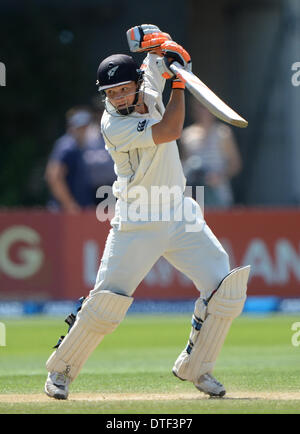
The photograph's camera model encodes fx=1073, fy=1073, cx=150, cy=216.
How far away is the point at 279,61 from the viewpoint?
1678 cm

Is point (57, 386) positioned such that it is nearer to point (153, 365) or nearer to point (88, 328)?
point (88, 328)

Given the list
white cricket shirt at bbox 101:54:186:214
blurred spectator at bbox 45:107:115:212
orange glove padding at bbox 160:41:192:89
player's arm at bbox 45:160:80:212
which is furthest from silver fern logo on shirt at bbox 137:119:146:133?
player's arm at bbox 45:160:80:212

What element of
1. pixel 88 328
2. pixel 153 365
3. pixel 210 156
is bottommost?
pixel 153 365

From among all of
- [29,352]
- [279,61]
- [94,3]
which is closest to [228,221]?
[29,352]

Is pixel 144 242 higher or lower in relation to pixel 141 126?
lower

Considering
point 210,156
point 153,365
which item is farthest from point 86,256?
point 153,365

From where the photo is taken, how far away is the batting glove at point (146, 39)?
612 cm

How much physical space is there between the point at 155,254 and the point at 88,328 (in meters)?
0.55

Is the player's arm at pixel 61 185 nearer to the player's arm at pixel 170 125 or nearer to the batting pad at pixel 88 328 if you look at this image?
the batting pad at pixel 88 328

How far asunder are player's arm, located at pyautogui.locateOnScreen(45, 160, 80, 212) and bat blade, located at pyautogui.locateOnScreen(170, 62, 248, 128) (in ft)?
21.1

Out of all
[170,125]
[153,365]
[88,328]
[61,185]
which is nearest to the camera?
[170,125]

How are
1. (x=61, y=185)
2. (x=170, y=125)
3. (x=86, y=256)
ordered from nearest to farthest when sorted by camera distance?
(x=170, y=125) → (x=86, y=256) → (x=61, y=185)

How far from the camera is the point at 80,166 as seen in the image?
40.0ft

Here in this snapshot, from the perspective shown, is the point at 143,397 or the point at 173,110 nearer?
the point at 173,110
